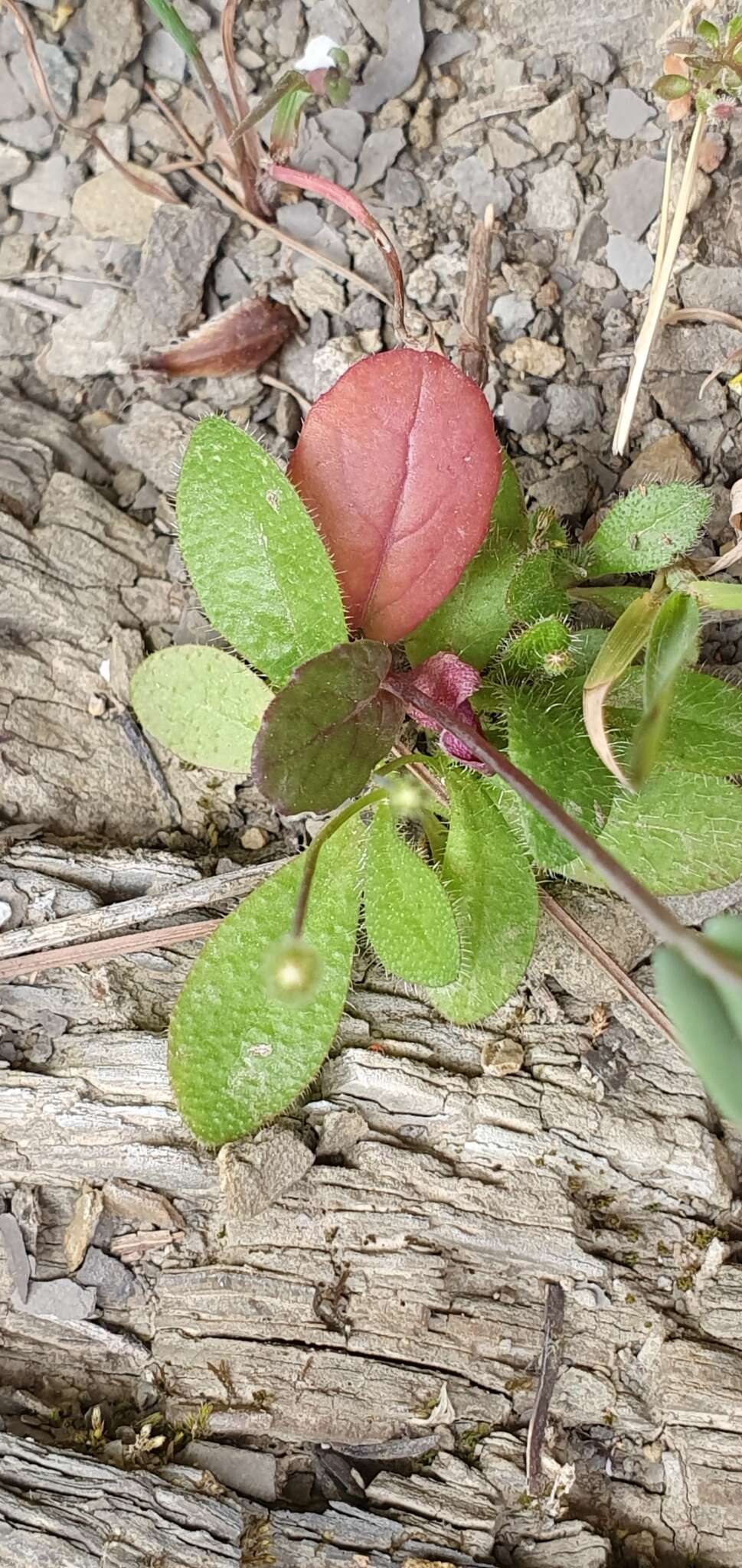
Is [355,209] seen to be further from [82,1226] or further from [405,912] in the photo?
[82,1226]

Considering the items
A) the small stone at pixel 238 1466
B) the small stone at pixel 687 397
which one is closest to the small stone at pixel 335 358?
the small stone at pixel 687 397

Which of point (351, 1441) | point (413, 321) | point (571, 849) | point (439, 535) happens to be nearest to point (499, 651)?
point (439, 535)

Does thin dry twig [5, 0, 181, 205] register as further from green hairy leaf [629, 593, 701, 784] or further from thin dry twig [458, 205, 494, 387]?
green hairy leaf [629, 593, 701, 784]

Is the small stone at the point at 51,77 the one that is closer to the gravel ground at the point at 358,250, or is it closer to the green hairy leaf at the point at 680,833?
the gravel ground at the point at 358,250

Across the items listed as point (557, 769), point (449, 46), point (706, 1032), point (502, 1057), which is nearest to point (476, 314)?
point (449, 46)

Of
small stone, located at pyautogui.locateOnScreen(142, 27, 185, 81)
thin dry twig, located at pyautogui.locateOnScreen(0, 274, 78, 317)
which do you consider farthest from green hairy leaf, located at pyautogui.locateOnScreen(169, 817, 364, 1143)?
small stone, located at pyautogui.locateOnScreen(142, 27, 185, 81)

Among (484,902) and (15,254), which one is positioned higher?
(15,254)
